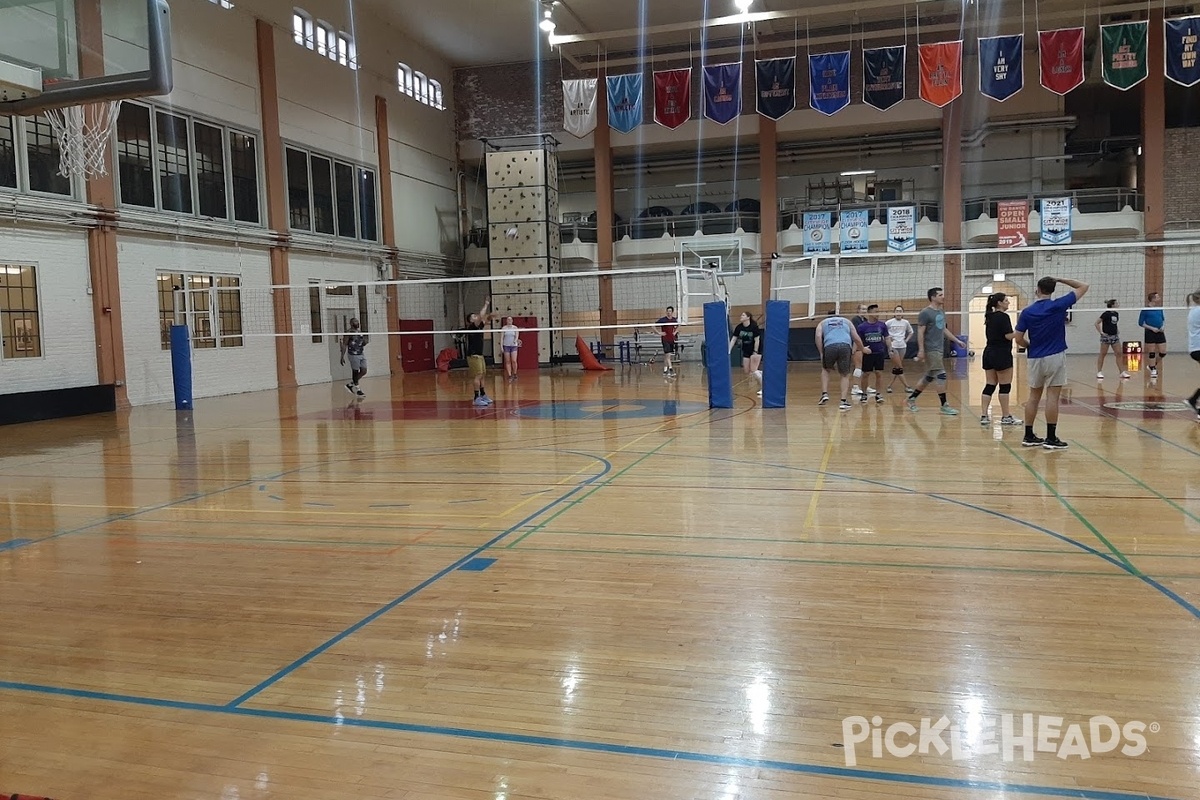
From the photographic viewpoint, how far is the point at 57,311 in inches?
579

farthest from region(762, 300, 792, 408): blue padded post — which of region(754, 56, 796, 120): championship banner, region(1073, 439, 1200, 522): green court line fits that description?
region(754, 56, 796, 120): championship banner

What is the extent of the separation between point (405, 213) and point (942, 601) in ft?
80.1

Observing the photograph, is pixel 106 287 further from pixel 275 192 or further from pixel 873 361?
pixel 873 361

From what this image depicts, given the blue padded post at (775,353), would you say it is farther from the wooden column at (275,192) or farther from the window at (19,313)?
the wooden column at (275,192)

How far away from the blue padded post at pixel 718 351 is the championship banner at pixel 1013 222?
1605cm

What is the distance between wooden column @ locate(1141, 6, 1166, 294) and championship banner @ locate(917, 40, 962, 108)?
834 centimetres

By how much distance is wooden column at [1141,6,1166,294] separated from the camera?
23797mm

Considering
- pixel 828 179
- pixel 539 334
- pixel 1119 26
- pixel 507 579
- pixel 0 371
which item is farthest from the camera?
pixel 828 179

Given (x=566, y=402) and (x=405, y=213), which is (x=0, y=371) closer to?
(x=566, y=402)

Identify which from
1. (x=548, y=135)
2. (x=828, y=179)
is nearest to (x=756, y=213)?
(x=828, y=179)

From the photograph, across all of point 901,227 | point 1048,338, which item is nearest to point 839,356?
point 1048,338

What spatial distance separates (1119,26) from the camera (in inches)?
755

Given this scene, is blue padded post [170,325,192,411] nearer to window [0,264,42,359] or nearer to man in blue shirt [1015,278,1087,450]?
window [0,264,42,359]

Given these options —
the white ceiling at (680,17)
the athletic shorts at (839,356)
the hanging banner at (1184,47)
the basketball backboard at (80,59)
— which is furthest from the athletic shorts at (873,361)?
the white ceiling at (680,17)
